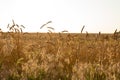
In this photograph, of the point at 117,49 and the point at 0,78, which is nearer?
the point at 0,78

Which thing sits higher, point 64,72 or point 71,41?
point 71,41

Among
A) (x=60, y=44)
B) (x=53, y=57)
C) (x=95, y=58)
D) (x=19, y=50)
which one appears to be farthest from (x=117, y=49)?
(x=19, y=50)

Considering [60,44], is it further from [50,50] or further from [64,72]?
[64,72]

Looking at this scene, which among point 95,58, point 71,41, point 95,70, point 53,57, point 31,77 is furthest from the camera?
→ point 71,41

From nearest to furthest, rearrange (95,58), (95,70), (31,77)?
(31,77)
(95,70)
(95,58)

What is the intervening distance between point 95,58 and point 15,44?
1.57 metres

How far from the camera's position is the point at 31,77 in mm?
4402

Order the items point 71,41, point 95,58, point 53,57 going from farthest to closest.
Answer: point 71,41 < point 95,58 < point 53,57

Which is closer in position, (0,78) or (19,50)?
(0,78)

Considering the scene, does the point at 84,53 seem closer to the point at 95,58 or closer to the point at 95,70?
the point at 95,58

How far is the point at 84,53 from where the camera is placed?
6094mm

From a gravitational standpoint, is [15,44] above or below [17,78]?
above

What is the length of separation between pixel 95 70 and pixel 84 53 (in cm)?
142

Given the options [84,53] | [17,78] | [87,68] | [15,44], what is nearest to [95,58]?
[84,53]
